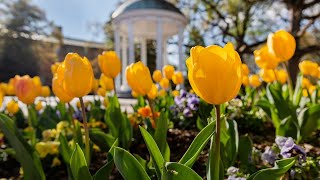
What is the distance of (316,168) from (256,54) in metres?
0.99

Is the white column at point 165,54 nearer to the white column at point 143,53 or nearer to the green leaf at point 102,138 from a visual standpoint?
the white column at point 143,53

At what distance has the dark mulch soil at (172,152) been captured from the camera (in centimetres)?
190

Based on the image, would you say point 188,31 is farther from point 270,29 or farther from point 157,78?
point 157,78

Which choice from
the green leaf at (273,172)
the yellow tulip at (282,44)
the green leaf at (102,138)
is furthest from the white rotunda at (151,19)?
the green leaf at (273,172)

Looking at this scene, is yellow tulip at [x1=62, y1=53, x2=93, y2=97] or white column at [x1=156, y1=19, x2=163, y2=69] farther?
white column at [x1=156, y1=19, x2=163, y2=69]

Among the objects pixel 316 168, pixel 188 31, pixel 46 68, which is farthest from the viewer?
pixel 46 68

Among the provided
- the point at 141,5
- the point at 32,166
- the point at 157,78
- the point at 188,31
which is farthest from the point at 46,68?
the point at 32,166

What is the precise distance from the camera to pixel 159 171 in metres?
0.95

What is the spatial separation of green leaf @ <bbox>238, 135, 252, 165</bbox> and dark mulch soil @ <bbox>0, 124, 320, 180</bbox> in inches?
9.8

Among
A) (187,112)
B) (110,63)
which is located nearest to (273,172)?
(110,63)

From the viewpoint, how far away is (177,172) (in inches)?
30.3

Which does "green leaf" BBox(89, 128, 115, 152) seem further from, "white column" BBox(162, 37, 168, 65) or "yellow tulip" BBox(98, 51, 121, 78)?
"white column" BBox(162, 37, 168, 65)

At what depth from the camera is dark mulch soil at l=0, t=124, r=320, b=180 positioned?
6.23 ft

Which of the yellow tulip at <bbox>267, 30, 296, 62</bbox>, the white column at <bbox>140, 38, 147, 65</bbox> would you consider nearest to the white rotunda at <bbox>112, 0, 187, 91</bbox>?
the white column at <bbox>140, 38, 147, 65</bbox>
